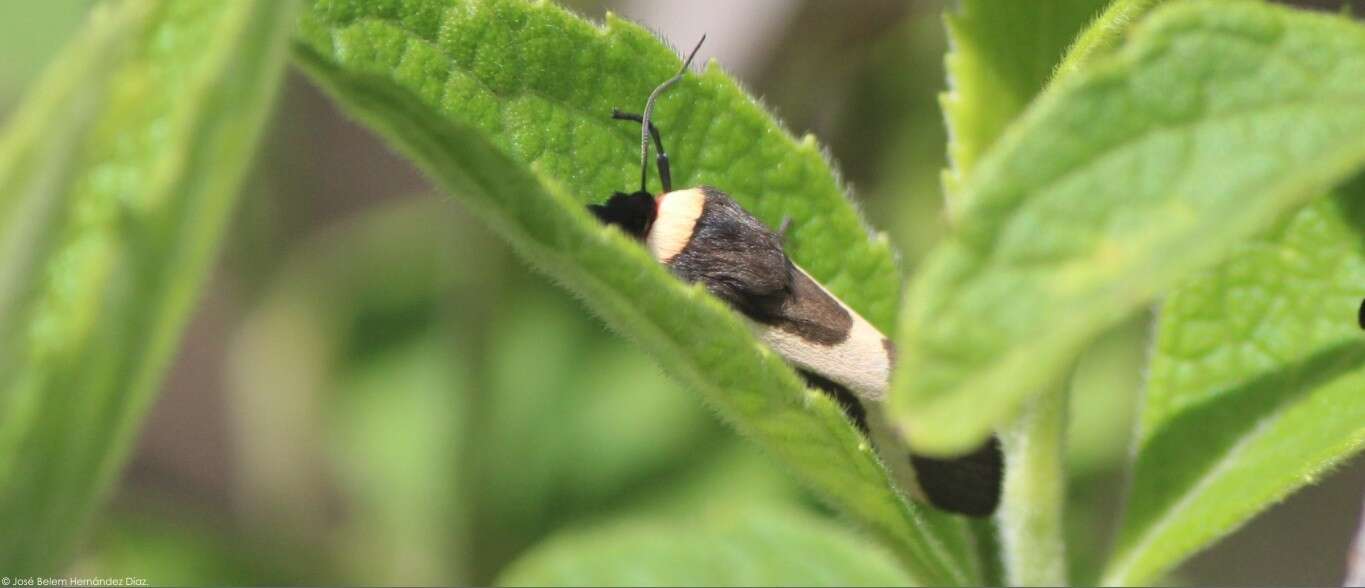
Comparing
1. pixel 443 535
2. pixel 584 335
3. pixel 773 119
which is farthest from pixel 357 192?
pixel 773 119

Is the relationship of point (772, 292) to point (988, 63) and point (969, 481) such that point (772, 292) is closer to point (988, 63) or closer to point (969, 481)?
point (969, 481)

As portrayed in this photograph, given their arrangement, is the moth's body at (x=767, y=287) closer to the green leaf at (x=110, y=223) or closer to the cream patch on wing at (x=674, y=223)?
the cream patch on wing at (x=674, y=223)

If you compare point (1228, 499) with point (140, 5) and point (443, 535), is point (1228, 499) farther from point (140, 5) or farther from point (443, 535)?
point (443, 535)

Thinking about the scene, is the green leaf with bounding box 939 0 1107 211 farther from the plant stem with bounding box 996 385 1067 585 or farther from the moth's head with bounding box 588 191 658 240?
the moth's head with bounding box 588 191 658 240

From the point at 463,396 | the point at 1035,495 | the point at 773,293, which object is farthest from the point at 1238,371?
the point at 463,396

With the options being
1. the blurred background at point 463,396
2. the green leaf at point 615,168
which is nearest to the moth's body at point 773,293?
the green leaf at point 615,168

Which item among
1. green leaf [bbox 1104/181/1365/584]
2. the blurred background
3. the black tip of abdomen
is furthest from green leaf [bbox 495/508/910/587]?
the blurred background
